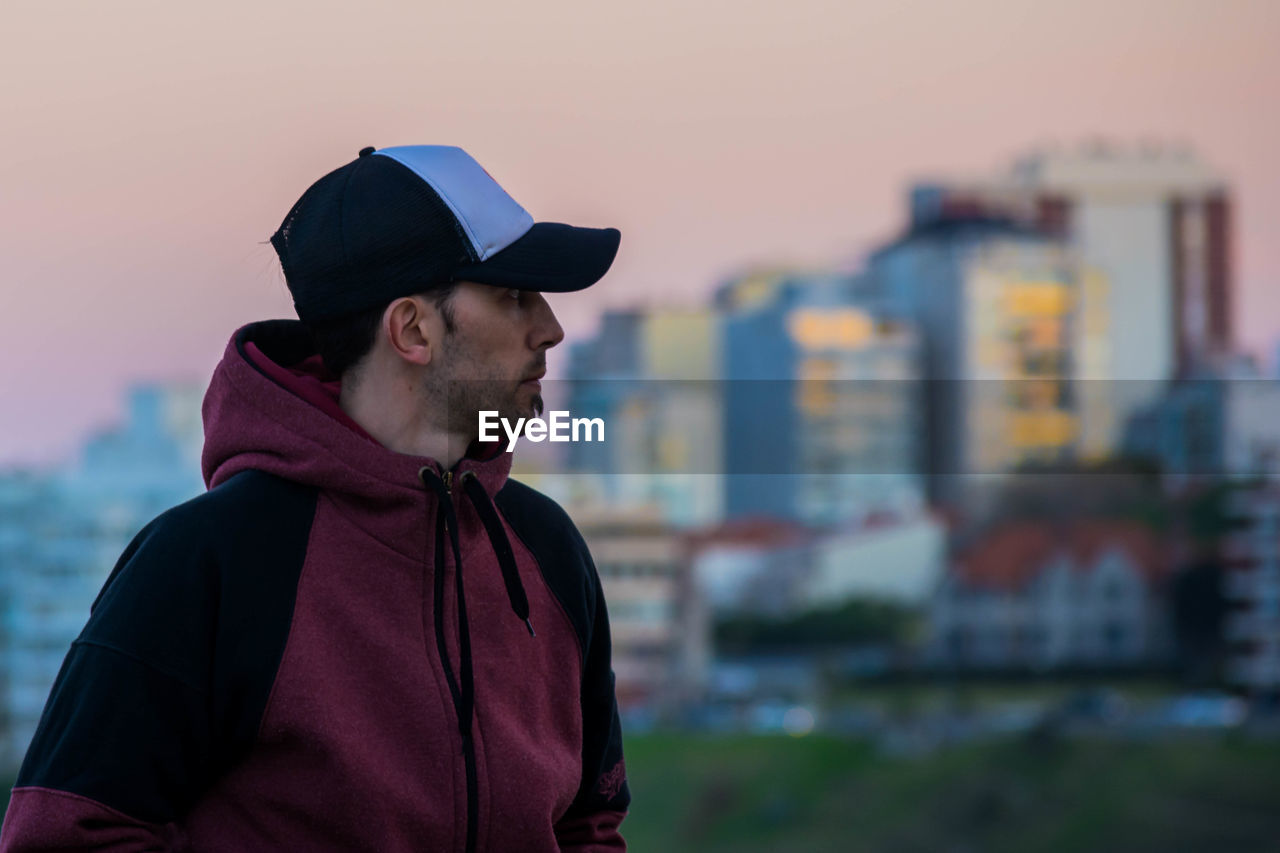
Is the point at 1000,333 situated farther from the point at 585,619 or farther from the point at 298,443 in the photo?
the point at 298,443

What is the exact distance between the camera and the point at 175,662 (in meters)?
1.01

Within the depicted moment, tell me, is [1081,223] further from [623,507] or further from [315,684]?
[315,684]

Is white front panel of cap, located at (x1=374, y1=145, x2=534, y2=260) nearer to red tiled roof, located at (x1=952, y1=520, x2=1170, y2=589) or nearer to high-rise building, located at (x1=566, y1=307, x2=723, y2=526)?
high-rise building, located at (x1=566, y1=307, x2=723, y2=526)

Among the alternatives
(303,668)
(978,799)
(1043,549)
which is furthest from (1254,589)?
(303,668)

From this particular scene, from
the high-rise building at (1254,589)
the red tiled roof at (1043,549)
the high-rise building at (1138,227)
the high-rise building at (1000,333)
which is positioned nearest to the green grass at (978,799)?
the high-rise building at (1254,589)

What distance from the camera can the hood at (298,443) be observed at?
1.08 metres

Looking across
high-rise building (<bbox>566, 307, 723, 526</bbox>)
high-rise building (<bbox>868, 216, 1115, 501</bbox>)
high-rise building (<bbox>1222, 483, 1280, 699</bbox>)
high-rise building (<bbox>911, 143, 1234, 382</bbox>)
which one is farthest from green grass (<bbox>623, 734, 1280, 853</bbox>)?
high-rise building (<bbox>911, 143, 1234, 382</bbox>)

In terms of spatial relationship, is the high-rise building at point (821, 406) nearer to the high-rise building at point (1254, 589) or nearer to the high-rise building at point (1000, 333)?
the high-rise building at point (1000, 333)

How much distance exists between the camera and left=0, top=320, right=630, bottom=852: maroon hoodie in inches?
39.3

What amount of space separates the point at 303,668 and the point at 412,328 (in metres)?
0.24

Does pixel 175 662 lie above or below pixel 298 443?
below

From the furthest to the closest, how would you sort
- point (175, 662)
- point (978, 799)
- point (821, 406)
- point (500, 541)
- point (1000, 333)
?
point (1000, 333) < point (821, 406) < point (978, 799) < point (500, 541) < point (175, 662)

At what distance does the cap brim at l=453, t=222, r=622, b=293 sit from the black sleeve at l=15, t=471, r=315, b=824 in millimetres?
210

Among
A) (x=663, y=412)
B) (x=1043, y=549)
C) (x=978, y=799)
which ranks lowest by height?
(x=978, y=799)
